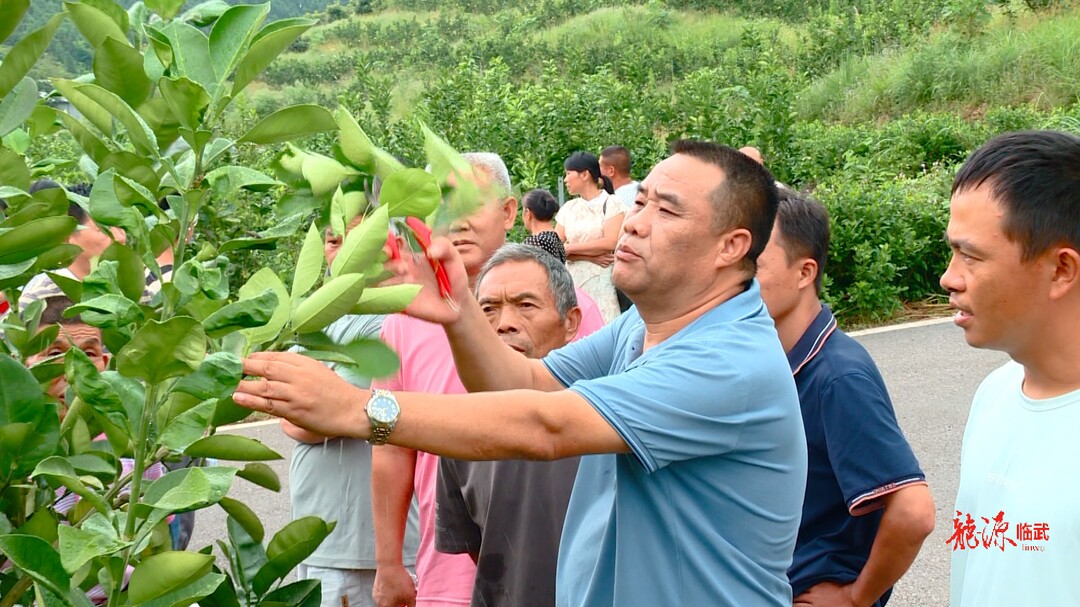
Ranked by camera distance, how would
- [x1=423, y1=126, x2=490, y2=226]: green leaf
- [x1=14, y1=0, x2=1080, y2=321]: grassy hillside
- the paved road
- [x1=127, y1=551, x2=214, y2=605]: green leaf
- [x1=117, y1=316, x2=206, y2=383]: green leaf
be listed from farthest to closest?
1. [x1=14, y1=0, x2=1080, y2=321]: grassy hillside
2. the paved road
3. [x1=423, y1=126, x2=490, y2=226]: green leaf
4. [x1=127, y1=551, x2=214, y2=605]: green leaf
5. [x1=117, y1=316, x2=206, y2=383]: green leaf

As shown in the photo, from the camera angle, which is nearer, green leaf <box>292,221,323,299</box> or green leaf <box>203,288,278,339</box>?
green leaf <box>203,288,278,339</box>

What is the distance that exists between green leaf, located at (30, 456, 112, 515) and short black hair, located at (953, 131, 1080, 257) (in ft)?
5.07

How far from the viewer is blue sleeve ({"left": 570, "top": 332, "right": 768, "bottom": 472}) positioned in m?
1.88

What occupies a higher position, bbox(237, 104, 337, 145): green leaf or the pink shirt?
bbox(237, 104, 337, 145): green leaf

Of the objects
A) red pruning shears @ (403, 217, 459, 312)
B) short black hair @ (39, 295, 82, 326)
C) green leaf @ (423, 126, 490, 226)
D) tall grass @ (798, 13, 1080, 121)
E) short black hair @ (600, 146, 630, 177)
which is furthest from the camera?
tall grass @ (798, 13, 1080, 121)

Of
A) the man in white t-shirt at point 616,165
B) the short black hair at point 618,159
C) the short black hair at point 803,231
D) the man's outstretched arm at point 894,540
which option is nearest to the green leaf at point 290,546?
the man's outstretched arm at point 894,540

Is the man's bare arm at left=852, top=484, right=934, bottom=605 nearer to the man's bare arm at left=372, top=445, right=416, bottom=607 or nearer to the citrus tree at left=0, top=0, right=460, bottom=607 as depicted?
the man's bare arm at left=372, top=445, right=416, bottom=607

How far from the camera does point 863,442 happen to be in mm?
2572

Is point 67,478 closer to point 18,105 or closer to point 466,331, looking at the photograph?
point 18,105

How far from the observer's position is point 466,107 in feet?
42.8

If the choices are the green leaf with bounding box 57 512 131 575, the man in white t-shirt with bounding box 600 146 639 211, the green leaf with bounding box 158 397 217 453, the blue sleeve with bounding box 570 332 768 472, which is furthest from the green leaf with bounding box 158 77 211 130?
the man in white t-shirt with bounding box 600 146 639 211

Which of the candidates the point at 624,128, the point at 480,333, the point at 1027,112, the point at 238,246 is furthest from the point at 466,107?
the point at 238,246

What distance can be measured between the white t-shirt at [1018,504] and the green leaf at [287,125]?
1306 mm

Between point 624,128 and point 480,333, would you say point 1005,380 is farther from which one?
point 624,128
